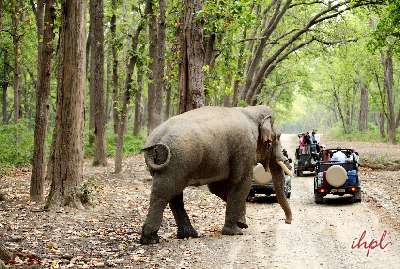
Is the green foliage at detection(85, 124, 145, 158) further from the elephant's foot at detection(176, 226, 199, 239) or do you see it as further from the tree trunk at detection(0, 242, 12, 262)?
the tree trunk at detection(0, 242, 12, 262)

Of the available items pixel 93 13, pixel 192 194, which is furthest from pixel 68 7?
pixel 93 13

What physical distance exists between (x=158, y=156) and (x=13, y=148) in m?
19.9

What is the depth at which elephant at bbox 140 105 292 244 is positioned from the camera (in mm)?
10859

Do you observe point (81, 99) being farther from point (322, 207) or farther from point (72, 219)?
point (322, 207)

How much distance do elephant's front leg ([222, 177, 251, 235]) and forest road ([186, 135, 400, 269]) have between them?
0.30 metres

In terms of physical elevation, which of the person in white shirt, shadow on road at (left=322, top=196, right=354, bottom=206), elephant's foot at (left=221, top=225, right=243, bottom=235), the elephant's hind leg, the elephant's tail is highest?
the elephant's tail

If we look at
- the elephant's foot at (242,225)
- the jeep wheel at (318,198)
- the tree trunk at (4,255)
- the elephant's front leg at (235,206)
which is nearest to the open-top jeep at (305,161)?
the jeep wheel at (318,198)

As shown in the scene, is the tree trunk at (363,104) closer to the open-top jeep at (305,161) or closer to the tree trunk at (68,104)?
the open-top jeep at (305,161)

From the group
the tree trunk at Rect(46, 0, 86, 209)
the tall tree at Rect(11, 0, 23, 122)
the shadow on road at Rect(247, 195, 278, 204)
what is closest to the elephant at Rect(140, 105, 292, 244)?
the tree trunk at Rect(46, 0, 86, 209)

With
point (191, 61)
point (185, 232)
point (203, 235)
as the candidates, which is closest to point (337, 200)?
point (191, 61)

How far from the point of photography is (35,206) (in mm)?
14664

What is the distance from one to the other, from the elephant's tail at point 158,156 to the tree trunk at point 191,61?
7.24 m

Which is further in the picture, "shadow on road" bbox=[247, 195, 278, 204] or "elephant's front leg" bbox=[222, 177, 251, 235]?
"shadow on road" bbox=[247, 195, 278, 204]

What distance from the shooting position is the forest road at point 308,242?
9.67 meters
